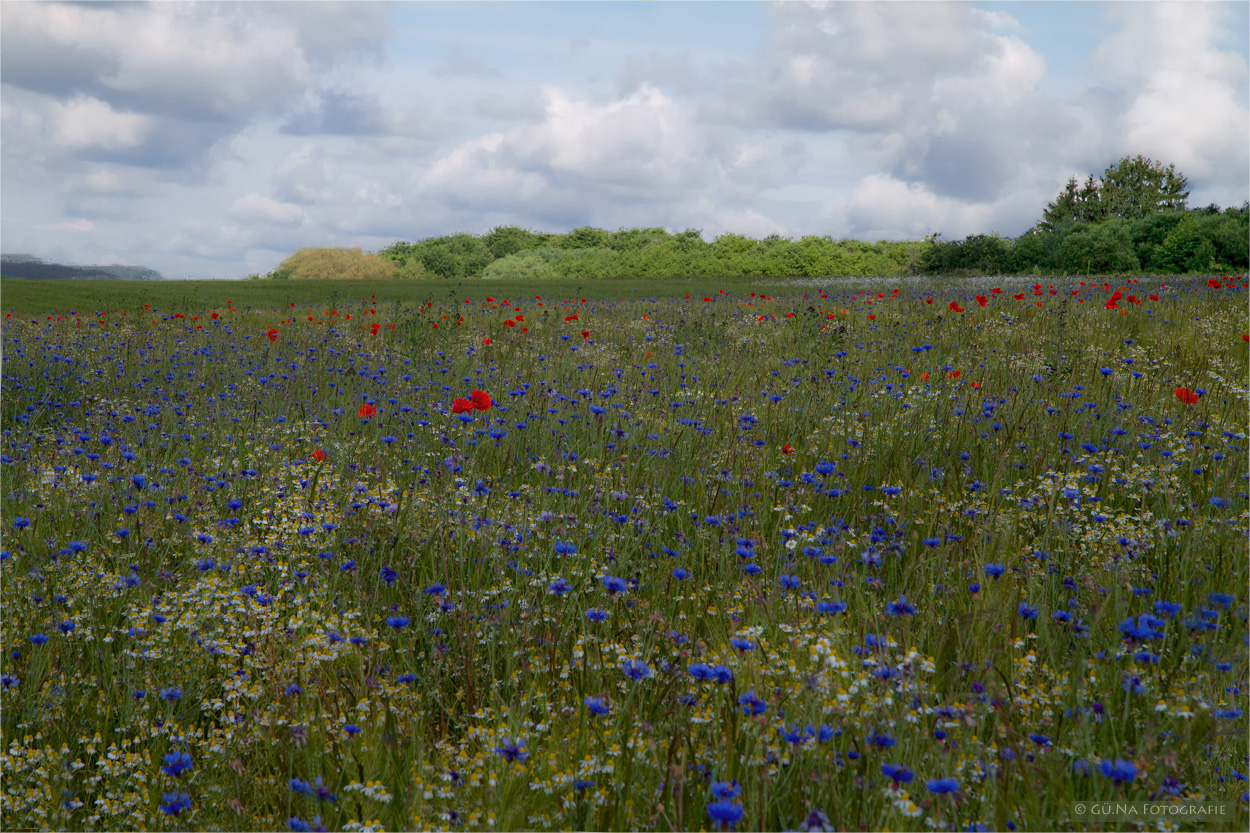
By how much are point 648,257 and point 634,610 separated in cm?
4954

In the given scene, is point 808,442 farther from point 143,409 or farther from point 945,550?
point 143,409

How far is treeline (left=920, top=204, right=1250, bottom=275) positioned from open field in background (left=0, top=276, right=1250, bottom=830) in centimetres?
3070

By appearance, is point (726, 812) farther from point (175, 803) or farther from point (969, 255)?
point (969, 255)

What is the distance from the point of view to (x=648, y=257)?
50938mm

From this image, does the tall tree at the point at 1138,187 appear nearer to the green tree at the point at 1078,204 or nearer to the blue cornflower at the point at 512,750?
the green tree at the point at 1078,204

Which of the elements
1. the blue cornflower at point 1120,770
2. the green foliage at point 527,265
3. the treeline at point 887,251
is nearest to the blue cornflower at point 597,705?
the blue cornflower at point 1120,770

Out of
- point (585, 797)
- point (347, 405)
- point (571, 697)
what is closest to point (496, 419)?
point (347, 405)

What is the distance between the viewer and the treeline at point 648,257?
48125 mm

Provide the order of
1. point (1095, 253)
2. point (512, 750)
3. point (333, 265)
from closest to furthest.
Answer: point (512, 750), point (1095, 253), point (333, 265)

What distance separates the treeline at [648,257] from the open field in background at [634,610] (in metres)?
36.4

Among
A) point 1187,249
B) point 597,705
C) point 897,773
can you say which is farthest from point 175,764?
point 1187,249

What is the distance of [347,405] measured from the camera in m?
5.58

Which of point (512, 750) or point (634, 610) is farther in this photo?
point (634, 610)

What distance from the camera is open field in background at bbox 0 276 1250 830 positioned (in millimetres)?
1789
